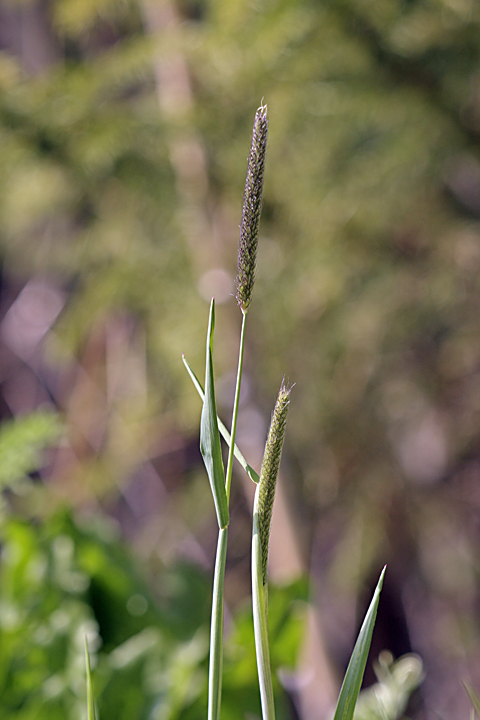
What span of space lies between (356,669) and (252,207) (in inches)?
4.9

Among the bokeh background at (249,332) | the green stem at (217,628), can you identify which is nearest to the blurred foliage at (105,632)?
the bokeh background at (249,332)

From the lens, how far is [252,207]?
152 mm

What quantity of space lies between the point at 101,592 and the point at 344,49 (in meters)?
0.45

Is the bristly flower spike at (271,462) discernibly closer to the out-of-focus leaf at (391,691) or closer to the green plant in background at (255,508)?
the green plant in background at (255,508)

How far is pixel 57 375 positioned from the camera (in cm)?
139

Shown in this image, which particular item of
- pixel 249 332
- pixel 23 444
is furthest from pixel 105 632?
pixel 249 332

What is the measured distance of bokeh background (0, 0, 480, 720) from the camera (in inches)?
14.8

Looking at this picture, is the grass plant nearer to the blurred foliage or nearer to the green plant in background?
the green plant in background

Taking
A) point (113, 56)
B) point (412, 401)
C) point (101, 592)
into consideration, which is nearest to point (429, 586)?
point (412, 401)

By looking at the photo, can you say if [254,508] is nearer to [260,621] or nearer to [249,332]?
[260,621]

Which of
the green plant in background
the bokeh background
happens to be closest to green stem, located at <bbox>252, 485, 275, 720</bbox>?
the green plant in background

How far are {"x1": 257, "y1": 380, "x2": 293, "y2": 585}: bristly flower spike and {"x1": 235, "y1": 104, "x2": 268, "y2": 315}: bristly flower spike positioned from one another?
1.1 inches

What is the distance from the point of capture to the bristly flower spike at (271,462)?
16 cm

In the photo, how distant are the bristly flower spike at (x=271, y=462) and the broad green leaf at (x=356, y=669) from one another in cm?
3
